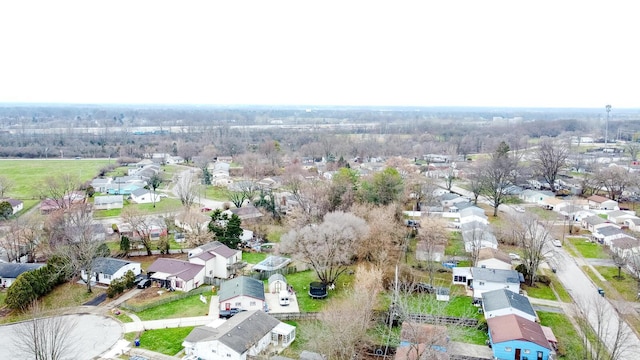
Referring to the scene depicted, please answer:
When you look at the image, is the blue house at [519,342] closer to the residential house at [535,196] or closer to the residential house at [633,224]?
the residential house at [633,224]

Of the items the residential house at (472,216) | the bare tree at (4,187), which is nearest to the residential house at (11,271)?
the bare tree at (4,187)

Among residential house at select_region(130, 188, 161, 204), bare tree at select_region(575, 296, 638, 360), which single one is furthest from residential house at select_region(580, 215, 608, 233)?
residential house at select_region(130, 188, 161, 204)

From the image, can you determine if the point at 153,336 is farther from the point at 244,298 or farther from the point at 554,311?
the point at 554,311

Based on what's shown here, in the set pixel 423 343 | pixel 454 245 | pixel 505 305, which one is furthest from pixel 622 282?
pixel 423 343

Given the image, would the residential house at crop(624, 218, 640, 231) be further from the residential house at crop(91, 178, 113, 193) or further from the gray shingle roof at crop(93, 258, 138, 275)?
the residential house at crop(91, 178, 113, 193)

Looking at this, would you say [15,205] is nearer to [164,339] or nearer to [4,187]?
[4,187]

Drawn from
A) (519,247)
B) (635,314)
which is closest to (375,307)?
(635,314)

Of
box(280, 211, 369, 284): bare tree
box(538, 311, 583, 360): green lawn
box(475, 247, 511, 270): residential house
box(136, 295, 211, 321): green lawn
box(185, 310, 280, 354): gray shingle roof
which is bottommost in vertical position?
box(136, 295, 211, 321): green lawn
